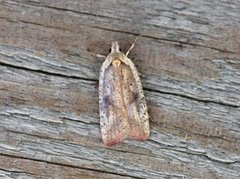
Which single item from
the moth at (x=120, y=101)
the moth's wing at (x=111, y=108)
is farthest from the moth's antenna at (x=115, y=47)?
the moth's wing at (x=111, y=108)

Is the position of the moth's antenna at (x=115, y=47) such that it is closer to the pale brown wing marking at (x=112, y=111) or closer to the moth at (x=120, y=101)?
the moth at (x=120, y=101)

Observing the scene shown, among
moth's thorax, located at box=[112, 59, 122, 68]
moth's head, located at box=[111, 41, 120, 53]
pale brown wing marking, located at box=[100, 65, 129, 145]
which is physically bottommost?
pale brown wing marking, located at box=[100, 65, 129, 145]

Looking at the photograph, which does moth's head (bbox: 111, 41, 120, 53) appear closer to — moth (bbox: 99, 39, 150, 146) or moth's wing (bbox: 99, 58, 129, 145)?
moth (bbox: 99, 39, 150, 146)

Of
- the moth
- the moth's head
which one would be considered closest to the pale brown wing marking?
the moth

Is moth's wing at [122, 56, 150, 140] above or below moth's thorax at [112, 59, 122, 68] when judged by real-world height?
below

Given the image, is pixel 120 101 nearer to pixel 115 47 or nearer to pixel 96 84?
pixel 96 84

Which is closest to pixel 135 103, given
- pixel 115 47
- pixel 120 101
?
pixel 120 101

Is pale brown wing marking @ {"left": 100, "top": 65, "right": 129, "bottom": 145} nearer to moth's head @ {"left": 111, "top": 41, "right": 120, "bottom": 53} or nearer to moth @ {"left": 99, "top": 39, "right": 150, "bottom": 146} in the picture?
moth @ {"left": 99, "top": 39, "right": 150, "bottom": 146}

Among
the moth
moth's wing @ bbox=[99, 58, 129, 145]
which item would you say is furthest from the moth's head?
moth's wing @ bbox=[99, 58, 129, 145]
